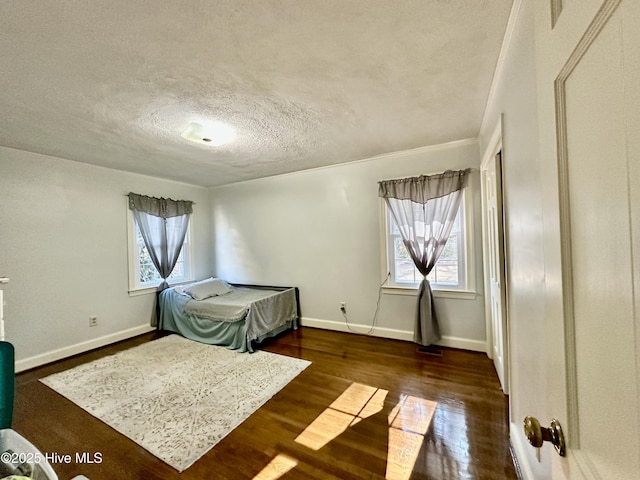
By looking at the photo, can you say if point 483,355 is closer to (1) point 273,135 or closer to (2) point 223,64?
(1) point 273,135

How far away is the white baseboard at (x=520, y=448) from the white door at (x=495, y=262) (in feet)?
1.73

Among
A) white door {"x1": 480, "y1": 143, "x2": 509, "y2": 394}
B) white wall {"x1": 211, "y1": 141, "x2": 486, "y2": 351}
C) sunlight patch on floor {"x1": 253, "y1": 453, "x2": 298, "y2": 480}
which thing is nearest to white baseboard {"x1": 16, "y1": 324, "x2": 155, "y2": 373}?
white wall {"x1": 211, "y1": 141, "x2": 486, "y2": 351}

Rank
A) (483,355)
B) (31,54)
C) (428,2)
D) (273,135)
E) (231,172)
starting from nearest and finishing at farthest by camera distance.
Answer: (428,2), (31,54), (273,135), (483,355), (231,172)

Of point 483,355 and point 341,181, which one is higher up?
point 341,181

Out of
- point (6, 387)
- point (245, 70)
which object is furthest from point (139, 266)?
point (245, 70)

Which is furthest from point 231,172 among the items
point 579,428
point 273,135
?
point 579,428

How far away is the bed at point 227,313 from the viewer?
318cm

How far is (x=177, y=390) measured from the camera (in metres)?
2.34

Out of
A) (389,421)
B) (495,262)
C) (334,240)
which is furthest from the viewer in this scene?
(334,240)

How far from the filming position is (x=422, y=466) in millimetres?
1519

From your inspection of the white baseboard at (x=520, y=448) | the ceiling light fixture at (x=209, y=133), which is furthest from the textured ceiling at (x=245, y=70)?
the white baseboard at (x=520, y=448)

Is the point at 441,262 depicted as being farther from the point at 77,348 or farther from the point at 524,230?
the point at 77,348

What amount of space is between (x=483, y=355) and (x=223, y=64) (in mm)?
3487

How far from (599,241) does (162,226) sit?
466 cm
